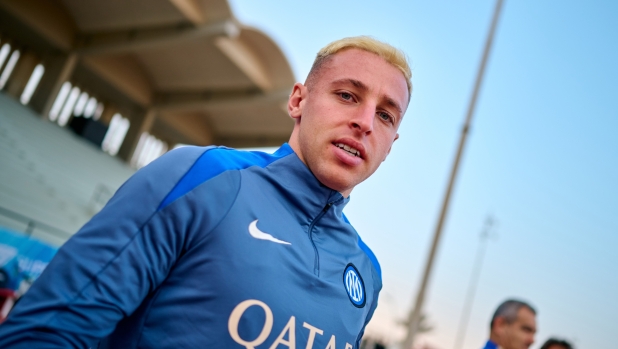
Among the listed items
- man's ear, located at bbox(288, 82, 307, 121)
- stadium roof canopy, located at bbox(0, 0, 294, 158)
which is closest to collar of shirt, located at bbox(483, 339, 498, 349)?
man's ear, located at bbox(288, 82, 307, 121)

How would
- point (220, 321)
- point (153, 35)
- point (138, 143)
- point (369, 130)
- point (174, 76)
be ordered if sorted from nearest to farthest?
point (220, 321), point (369, 130), point (153, 35), point (174, 76), point (138, 143)

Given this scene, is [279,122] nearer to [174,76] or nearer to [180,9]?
[174,76]

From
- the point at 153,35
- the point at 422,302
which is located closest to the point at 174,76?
the point at 153,35

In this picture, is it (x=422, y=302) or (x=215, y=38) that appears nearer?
(x=422, y=302)

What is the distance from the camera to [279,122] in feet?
76.8

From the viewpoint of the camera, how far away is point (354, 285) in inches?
57.4

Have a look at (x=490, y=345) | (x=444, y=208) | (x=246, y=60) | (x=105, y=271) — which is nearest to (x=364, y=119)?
(x=105, y=271)

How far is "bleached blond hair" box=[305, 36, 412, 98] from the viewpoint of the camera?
1514 mm

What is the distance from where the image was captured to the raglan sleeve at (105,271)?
0.94 m

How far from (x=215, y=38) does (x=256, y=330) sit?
17.6 metres

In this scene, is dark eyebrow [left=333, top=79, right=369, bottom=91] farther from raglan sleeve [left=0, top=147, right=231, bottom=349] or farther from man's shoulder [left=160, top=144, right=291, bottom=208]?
raglan sleeve [left=0, top=147, right=231, bottom=349]

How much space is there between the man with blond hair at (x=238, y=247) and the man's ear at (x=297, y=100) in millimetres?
61

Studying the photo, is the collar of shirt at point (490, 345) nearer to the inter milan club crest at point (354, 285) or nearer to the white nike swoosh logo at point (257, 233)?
the inter milan club crest at point (354, 285)

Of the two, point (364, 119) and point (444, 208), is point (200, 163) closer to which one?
point (364, 119)
